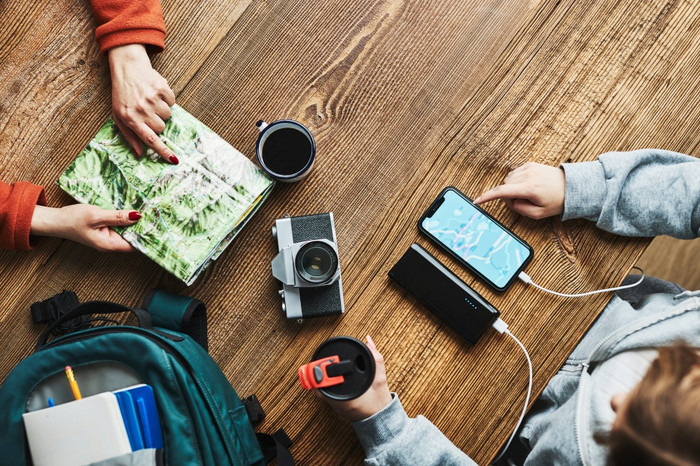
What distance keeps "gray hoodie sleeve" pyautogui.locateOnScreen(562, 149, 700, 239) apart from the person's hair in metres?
0.22

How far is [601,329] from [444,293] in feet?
0.90

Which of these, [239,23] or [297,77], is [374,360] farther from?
[239,23]

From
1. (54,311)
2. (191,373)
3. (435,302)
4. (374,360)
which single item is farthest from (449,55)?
(54,311)

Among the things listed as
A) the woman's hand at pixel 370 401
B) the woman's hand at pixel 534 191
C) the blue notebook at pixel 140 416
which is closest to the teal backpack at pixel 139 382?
the blue notebook at pixel 140 416

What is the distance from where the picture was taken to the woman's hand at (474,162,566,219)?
0.77 metres

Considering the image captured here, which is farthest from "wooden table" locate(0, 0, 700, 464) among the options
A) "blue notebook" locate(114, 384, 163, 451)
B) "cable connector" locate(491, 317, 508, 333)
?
"blue notebook" locate(114, 384, 163, 451)

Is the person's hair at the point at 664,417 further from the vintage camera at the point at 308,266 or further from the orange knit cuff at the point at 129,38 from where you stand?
the orange knit cuff at the point at 129,38

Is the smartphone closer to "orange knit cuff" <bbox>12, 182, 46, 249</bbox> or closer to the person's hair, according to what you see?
the person's hair

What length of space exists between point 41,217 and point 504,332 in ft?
2.64

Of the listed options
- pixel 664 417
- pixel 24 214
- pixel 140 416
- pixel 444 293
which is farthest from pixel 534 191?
pixel 24 214

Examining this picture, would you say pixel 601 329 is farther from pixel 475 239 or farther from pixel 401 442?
pixel 401 442

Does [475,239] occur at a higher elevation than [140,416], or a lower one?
higher

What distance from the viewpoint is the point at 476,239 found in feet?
2.63

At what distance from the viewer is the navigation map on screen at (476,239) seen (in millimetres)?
793
